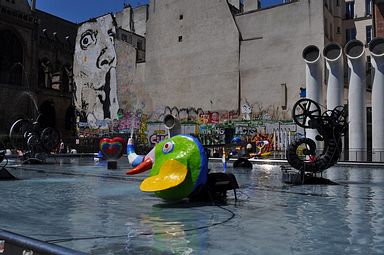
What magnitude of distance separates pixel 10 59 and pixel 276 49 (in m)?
32.8

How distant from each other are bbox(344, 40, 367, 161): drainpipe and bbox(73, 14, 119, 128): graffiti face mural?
3270 cm

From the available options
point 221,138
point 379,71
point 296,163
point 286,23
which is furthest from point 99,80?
point 296,163

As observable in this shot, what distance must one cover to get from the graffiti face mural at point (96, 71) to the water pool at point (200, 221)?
4609 centimetres

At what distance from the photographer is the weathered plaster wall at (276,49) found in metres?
43.3

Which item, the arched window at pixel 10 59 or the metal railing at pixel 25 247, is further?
the arched window at pixel 10 59

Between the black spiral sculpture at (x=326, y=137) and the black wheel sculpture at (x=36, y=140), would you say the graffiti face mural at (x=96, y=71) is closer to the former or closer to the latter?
the black wheel sculpture at (x=36, y=140)

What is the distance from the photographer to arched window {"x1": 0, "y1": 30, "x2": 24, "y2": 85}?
56.9m

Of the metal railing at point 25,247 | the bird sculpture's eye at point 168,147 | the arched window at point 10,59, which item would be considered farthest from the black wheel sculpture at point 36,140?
the arched window at point 10,59

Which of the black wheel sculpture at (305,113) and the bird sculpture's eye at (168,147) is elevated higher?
the black wheel sculpture at (305,113)

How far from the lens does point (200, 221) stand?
9.27 metres

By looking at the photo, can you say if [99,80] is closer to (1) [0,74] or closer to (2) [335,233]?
(1) [0,74]

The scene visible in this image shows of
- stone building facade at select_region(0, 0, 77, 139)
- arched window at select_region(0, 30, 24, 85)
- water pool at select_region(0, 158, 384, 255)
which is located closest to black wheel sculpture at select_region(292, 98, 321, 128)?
water pool at select_region(0, 158, 384, 255)

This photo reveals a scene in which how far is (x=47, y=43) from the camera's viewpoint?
66438 millimetres

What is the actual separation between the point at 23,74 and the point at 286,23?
108ft
